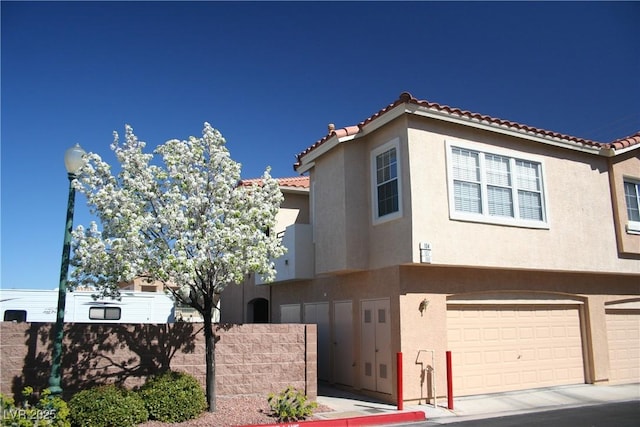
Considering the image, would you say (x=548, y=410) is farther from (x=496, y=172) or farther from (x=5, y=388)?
(x=5, y=388)

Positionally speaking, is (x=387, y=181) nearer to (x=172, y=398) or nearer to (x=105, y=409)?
(x=172, y=398)

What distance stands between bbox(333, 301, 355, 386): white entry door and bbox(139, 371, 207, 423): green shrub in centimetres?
482

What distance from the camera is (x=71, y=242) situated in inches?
361

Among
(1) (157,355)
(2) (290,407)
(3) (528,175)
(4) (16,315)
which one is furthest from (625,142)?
(4) (16,315)

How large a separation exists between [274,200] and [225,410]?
14.1 feet

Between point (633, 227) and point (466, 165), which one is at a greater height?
point (466, 165)

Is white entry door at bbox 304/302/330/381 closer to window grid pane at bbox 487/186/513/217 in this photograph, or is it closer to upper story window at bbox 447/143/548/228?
upper story window at bbox 447/143/548/228

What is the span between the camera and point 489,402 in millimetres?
11945

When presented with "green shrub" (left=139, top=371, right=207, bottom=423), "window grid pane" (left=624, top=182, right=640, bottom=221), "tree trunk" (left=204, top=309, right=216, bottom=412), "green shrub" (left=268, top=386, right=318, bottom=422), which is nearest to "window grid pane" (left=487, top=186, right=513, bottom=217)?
"window grid pane" (left=624, top=182, right=640, bottom=221)

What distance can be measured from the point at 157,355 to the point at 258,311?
30.5ft

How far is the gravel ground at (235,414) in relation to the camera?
9312 millimetres

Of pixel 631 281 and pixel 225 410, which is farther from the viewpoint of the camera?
pixel 631 281

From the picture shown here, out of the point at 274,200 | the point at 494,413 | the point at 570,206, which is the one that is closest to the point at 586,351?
the point at 570,206

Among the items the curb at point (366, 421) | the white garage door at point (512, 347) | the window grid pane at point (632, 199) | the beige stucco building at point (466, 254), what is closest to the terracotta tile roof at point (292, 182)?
the beige stucco building at point (466, 254)
